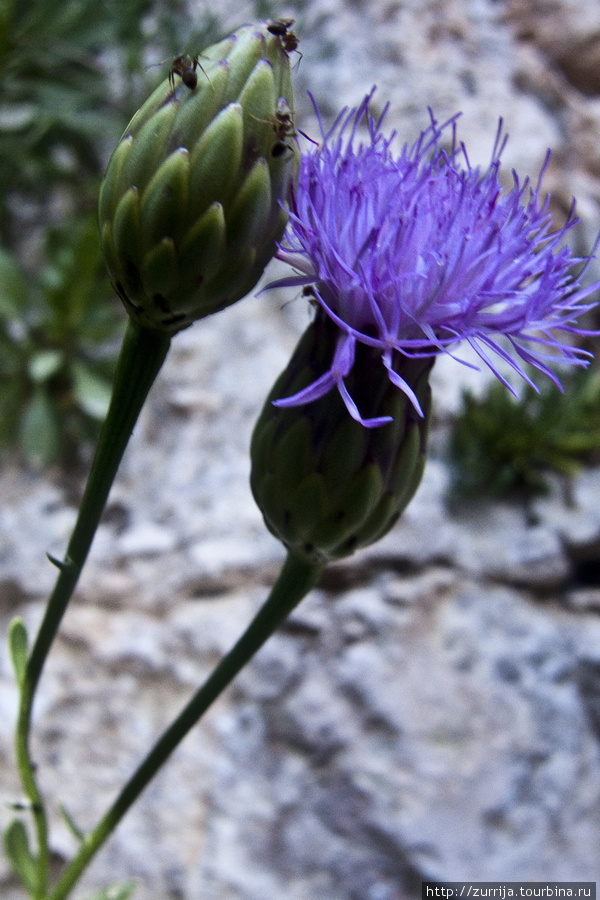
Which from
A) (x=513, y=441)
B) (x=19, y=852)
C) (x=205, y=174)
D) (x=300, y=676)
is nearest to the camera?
(x=205, y=174)

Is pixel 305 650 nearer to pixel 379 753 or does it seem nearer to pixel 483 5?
pixel 379 753

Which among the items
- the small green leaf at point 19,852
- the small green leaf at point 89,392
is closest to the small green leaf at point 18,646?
the small green leaf at point 19,852

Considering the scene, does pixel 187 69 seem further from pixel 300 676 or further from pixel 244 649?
pixel 300 676

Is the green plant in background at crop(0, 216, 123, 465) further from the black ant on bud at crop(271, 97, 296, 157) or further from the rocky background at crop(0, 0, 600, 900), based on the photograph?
the black ant on bud at crop(271, 97, 296, 157)

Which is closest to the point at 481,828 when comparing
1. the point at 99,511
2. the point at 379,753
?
the point at 379,753

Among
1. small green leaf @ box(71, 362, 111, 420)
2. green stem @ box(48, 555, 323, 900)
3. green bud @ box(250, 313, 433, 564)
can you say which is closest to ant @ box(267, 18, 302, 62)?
green bud @ box(250, 313, 433, 564)

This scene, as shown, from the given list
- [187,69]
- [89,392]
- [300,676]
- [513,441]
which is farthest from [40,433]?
[187,69]
